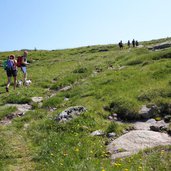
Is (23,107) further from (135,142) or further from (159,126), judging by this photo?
(135,142)

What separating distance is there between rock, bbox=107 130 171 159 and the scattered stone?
2889 millimetres

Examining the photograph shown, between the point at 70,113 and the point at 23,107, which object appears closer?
the point at 70,113

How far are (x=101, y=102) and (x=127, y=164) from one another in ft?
22.3

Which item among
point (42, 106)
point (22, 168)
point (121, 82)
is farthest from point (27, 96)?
point (22, 168)

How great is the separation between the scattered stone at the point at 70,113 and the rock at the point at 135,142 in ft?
9.48

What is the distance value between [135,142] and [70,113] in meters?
3.86

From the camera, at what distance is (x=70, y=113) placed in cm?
1434

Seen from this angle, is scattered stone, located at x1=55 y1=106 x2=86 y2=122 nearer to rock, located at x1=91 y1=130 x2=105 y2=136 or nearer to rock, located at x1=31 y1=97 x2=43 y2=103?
rock, located at x1=91 y1=130 x2=105 y2=136

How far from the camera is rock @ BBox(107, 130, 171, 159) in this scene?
10625 mm

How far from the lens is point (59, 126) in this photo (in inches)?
528

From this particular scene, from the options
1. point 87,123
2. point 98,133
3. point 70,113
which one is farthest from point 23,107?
point 98,133

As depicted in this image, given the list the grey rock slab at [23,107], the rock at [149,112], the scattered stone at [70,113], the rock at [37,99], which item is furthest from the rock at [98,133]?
the rock at [37,99]

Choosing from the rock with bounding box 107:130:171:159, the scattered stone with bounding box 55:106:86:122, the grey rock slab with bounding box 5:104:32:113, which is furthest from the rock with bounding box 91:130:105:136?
the grey rock slab with bounding box 5:104:32:113

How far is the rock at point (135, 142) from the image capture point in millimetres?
10625
